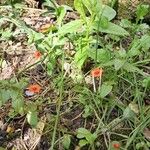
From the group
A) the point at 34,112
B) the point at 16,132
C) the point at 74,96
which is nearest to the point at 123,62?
the point at 74,96

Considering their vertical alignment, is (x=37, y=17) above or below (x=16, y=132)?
above

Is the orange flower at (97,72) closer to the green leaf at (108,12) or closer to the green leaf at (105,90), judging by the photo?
the green leaf at (105,90)

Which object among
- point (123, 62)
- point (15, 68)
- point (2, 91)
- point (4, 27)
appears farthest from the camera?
point (4, 27)

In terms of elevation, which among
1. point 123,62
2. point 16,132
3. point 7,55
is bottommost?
point 16,132

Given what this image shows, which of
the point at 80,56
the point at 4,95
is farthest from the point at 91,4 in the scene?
the point at 4,95

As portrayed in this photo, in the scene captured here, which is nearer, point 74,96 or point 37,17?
point 74,96

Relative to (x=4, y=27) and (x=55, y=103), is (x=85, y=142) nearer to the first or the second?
(x=55, y=103)

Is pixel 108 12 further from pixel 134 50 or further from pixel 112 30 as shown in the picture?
pixel 134 50

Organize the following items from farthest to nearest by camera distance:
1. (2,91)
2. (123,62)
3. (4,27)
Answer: (4,27) → (123,62) → (2,91)

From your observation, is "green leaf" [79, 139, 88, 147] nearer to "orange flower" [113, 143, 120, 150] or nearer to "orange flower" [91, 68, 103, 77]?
"orange flower" [113, 143, 120, 150]
